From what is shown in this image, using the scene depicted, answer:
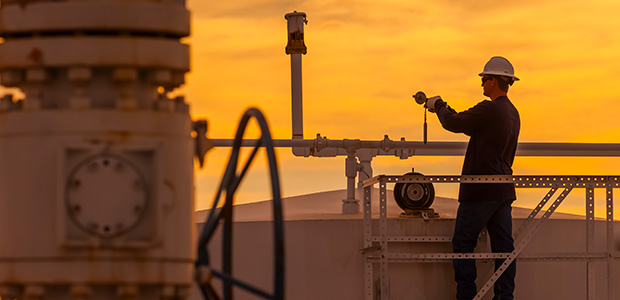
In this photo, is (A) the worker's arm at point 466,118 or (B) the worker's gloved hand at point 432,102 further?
(B) the worker's gloved hand at point 432,102

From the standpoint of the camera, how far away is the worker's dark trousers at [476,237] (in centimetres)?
923

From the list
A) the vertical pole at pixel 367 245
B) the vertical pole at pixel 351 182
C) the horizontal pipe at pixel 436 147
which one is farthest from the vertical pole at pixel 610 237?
the vertical pole at pixel 351 182

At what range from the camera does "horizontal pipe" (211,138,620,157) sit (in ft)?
36.2

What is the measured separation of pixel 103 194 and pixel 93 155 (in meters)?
0.17

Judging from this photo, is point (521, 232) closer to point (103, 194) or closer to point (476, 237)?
point (476, 237)

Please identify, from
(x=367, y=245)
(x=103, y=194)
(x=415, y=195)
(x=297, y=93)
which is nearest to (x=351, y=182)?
(x=415, y=195)

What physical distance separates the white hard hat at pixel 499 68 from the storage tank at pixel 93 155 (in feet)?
15.5

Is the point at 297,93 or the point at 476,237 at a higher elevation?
the point at 297,93

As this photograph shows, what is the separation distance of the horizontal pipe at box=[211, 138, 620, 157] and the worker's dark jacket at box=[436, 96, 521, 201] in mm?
1810

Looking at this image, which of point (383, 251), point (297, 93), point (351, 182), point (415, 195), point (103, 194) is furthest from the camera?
point (297, 93)

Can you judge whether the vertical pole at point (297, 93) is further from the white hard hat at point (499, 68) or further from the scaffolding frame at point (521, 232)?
the white hard hat at point (499, 68)

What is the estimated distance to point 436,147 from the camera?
1155cm

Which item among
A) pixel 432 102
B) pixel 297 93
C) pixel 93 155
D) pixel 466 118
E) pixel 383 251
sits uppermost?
pixel 297 93

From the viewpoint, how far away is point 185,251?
5.05m
